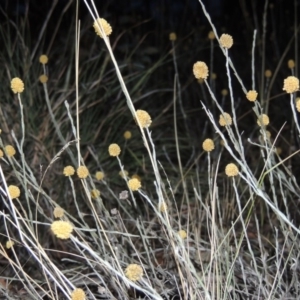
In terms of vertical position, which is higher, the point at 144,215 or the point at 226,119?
the point at 226,119

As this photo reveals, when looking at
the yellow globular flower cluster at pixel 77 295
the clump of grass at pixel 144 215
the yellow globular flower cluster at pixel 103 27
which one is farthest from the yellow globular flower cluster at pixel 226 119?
the yellow globular flower cluster at pixel 77 295

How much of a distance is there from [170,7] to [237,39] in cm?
39

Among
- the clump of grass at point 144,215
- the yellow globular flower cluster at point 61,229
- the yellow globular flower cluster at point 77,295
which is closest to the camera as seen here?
the yellow globular flower cluster at point 61,229

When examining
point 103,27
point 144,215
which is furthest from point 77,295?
point 144,215

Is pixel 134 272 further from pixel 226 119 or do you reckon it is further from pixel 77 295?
pixel 226 119

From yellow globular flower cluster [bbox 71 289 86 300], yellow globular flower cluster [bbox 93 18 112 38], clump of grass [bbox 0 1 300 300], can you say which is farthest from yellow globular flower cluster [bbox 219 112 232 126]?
yellow globular flower cluster [bbox 71 289 86 300]

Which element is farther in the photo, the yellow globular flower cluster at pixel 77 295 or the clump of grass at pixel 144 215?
the clump of grass at pixel 144 215

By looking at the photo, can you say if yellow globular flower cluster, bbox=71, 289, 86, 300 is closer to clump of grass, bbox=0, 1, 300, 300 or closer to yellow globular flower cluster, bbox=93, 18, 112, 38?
clump of grass, bbox=0, 1, 300, 300

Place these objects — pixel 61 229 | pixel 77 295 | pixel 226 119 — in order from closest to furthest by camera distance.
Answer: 1. pixel 61 229
2. pixel 77 295
3. pixel 226 119

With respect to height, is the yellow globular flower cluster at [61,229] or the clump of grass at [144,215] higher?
the yellow globular flower cluster at [61,229]

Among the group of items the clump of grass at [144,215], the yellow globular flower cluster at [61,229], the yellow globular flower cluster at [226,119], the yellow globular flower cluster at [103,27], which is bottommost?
the clump of grass at [144,215]

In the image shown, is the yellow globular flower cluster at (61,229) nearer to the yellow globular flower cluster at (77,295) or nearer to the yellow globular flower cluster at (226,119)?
the yellow globular flower cluster at (77,295)

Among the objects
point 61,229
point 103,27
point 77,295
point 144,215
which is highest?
point 103,27

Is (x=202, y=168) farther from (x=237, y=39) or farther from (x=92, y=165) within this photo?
(x=237, y=39)
